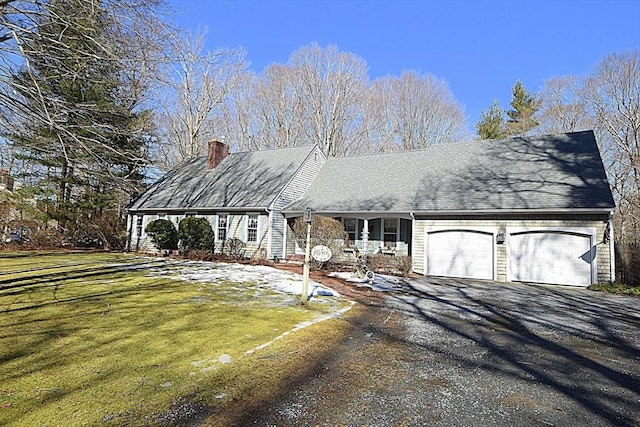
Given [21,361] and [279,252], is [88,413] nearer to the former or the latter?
[21,361]

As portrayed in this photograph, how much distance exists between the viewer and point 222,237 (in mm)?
18031

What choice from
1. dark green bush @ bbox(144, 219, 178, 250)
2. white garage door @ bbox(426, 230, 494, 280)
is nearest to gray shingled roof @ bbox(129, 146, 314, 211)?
dark green bush @ bbox(144, 219, 178, 250)

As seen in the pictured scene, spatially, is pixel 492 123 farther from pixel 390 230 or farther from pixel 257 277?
pixel 257 277

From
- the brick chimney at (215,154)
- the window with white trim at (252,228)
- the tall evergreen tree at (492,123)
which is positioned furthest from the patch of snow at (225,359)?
the tall evergreen tree at (492,123)

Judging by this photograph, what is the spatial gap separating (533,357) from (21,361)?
6.10 meters

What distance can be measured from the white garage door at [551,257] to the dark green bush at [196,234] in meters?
12.7

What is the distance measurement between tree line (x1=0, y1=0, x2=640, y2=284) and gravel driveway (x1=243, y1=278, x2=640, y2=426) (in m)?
6.01

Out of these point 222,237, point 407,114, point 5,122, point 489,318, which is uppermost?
point 407,114

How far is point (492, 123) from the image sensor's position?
2797 centimetres

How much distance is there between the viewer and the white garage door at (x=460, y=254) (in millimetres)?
13242

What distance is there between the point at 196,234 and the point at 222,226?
4.54 feet

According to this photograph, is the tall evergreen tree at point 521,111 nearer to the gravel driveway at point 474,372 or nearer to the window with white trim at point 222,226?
the window with white trim at point 222,226

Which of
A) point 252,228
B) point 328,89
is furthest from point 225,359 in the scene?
point 328,89

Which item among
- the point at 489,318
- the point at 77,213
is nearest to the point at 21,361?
the point at 489,318
